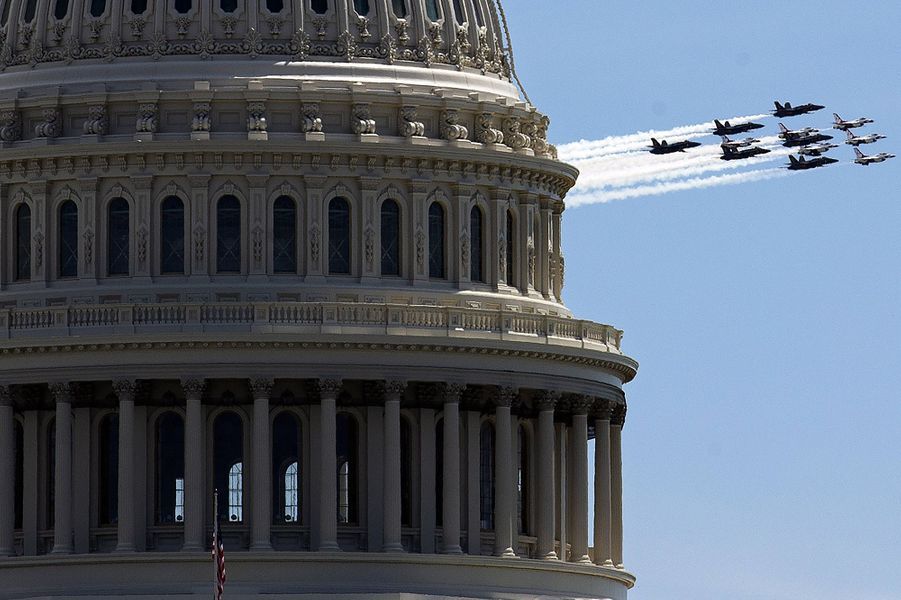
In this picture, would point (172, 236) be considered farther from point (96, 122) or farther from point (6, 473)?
point (6, 473)

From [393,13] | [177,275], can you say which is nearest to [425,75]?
[393,13]

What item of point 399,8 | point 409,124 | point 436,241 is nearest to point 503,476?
point 436,241

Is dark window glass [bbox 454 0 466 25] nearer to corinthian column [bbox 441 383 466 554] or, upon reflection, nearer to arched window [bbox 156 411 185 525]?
corinthian column [bbox 441 383 466 554]

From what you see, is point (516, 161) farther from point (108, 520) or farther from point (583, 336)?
point (108, 520)

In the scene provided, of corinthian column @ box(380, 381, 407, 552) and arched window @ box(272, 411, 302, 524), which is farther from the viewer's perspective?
arched window @ box(272, 411, 302, 524)

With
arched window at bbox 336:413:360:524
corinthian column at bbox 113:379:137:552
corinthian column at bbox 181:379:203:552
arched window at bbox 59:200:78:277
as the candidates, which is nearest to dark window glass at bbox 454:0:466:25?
arched window at bbox 59:200:78:277
